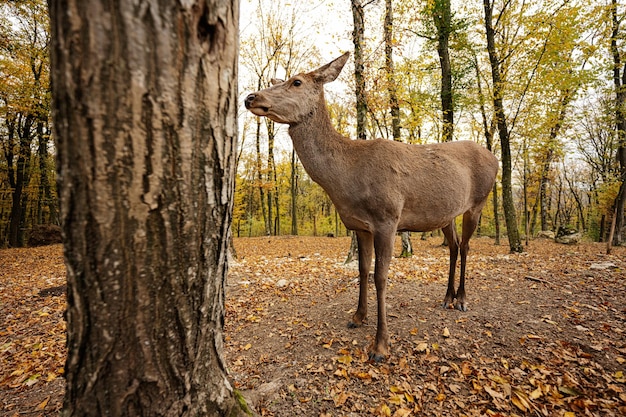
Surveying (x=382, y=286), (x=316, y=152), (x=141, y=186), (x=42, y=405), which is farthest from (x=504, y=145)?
(x=42, y=405)

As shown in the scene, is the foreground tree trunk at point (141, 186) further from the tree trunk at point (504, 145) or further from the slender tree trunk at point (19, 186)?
the slender tree trunk at point (19, 186)

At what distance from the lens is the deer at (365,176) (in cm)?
336

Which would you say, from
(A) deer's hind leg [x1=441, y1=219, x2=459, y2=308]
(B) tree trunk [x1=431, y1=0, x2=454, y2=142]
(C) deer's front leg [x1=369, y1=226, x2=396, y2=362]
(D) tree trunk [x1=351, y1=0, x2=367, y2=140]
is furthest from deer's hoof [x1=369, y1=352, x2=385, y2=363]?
(B) tree trunk [x1=431, y1=0, x2=454, y2=142]

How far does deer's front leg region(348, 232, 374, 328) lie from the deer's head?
1.88m

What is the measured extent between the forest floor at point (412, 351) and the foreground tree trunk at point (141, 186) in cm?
152

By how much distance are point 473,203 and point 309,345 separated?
3500mm

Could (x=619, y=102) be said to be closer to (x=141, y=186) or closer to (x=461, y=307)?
(x=461, y=307)

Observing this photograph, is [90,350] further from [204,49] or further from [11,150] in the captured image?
[11,150]

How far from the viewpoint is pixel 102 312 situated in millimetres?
1232

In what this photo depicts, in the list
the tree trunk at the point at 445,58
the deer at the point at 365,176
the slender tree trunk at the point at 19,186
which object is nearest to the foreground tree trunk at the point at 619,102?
the tree trunk at the point at 445,58

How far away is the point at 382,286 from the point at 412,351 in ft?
2.69

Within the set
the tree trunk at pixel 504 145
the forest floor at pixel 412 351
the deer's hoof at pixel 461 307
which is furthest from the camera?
the tree trunk at pixel 504 145

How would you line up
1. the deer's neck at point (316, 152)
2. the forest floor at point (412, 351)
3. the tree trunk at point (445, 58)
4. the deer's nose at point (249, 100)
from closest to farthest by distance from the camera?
the forest floor at point (412, 351)
the deer's nose at point (249, 100)
the deer's neck at point (316, 152)
the tree trunk at point (445, 58)

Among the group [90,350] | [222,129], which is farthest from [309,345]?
[222,129]
